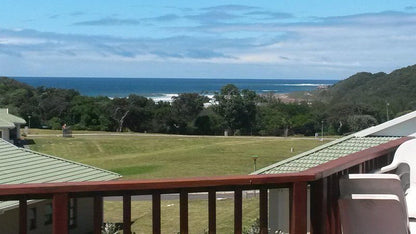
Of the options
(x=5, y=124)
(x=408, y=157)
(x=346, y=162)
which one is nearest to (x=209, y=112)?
(x=5, y=124)

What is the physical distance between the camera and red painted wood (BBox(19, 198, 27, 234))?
224 centimetres

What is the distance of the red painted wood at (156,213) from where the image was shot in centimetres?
235

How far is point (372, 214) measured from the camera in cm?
265

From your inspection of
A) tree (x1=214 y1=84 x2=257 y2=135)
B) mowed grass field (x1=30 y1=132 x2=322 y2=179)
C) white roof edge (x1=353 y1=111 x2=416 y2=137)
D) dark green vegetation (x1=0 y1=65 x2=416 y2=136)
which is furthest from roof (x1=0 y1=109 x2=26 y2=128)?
tree (x1=214 y1=84 x2=257 y2=135)

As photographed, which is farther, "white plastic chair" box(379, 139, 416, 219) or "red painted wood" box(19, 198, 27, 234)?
"white plastic chair" box(379, 139, 416, 219)

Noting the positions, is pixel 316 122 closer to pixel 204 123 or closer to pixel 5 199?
pixel 204 123

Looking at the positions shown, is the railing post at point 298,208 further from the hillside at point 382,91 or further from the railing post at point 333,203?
the hillside at point 382,91

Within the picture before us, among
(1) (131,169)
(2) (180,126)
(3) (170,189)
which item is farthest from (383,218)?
(2) (180,126)

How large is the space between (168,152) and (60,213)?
43.9 m

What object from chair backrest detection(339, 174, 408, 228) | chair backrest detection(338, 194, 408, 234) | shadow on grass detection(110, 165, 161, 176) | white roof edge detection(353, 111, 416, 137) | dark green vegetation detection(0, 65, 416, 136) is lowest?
shadow on grass detection(110, 165, 161, 176)

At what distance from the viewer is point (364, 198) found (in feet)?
8.68

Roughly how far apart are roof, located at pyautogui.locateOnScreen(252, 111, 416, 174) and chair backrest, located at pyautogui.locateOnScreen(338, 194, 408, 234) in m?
10.1

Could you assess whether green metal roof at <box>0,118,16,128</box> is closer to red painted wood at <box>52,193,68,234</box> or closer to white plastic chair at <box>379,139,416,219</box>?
white plastic chair at <box>379,139,416,219</box>

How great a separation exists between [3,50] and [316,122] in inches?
5075
